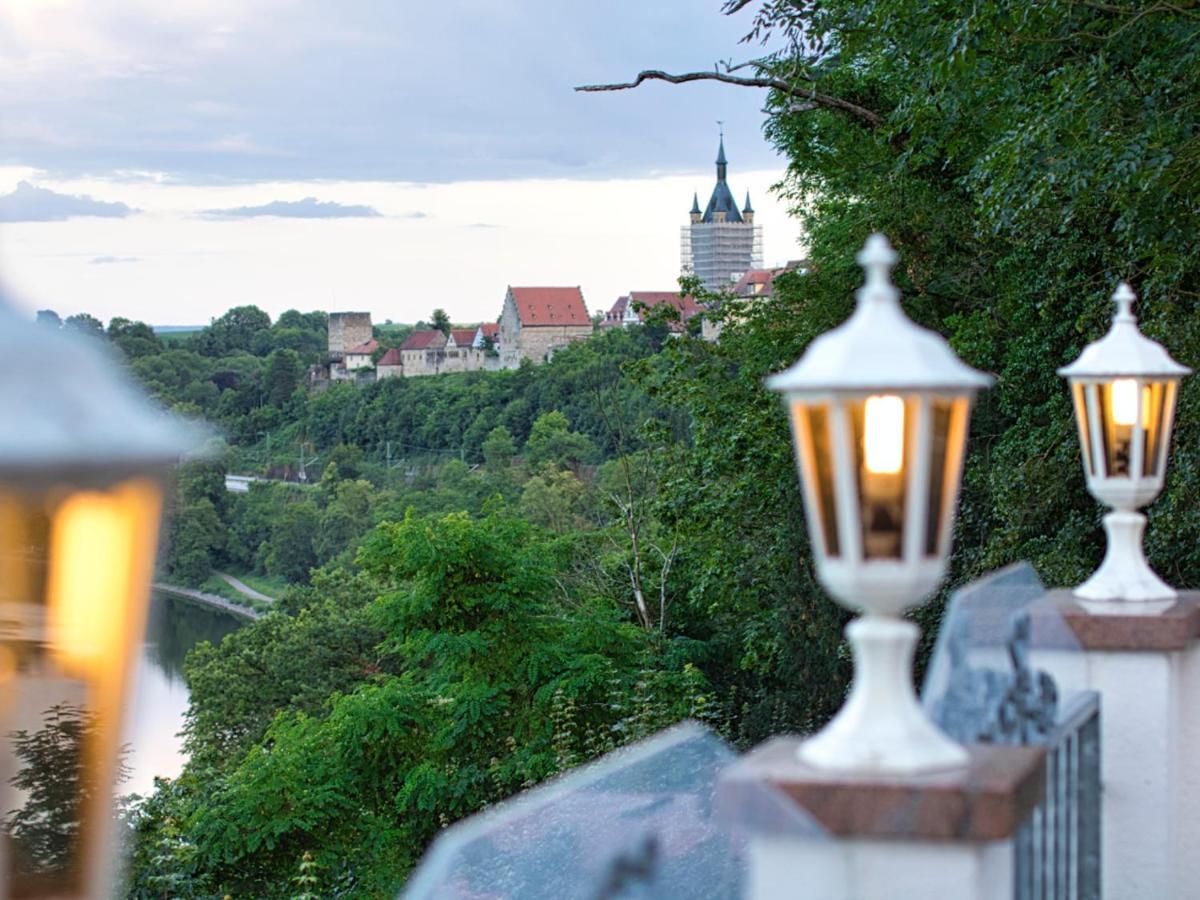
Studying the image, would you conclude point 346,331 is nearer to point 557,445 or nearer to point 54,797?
point 557,445

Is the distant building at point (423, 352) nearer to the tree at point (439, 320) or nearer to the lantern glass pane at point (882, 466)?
the tree at point (439, 320)

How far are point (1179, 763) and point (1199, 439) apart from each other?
479 centimetres

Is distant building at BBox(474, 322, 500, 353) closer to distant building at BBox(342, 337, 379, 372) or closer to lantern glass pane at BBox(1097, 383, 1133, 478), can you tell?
distant building at BBox(342, 337, 379, 372)

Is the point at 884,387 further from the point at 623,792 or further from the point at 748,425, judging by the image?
the point at 748,425

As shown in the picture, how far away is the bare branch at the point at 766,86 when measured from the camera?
11039mm

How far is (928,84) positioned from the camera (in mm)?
7992

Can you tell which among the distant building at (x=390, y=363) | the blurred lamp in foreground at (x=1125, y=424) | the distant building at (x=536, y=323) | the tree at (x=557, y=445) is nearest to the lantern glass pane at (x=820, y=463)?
the blurred lamp in foreground at (x=1125, y=424)

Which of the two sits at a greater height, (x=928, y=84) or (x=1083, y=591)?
(x=928, y=84)

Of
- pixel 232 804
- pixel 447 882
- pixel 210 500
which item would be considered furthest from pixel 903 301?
pixel 210 500

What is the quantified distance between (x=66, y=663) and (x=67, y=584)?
0.18ft

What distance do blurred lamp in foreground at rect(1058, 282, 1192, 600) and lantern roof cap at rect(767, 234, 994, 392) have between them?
67.4 inches

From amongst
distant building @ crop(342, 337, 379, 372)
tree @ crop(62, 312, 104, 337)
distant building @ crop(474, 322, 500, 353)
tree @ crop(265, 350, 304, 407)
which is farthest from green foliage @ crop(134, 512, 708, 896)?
distant building @ crop(474, 322, 500, 353)

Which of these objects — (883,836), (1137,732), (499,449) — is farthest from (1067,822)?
(499,449)

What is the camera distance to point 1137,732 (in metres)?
3.01
